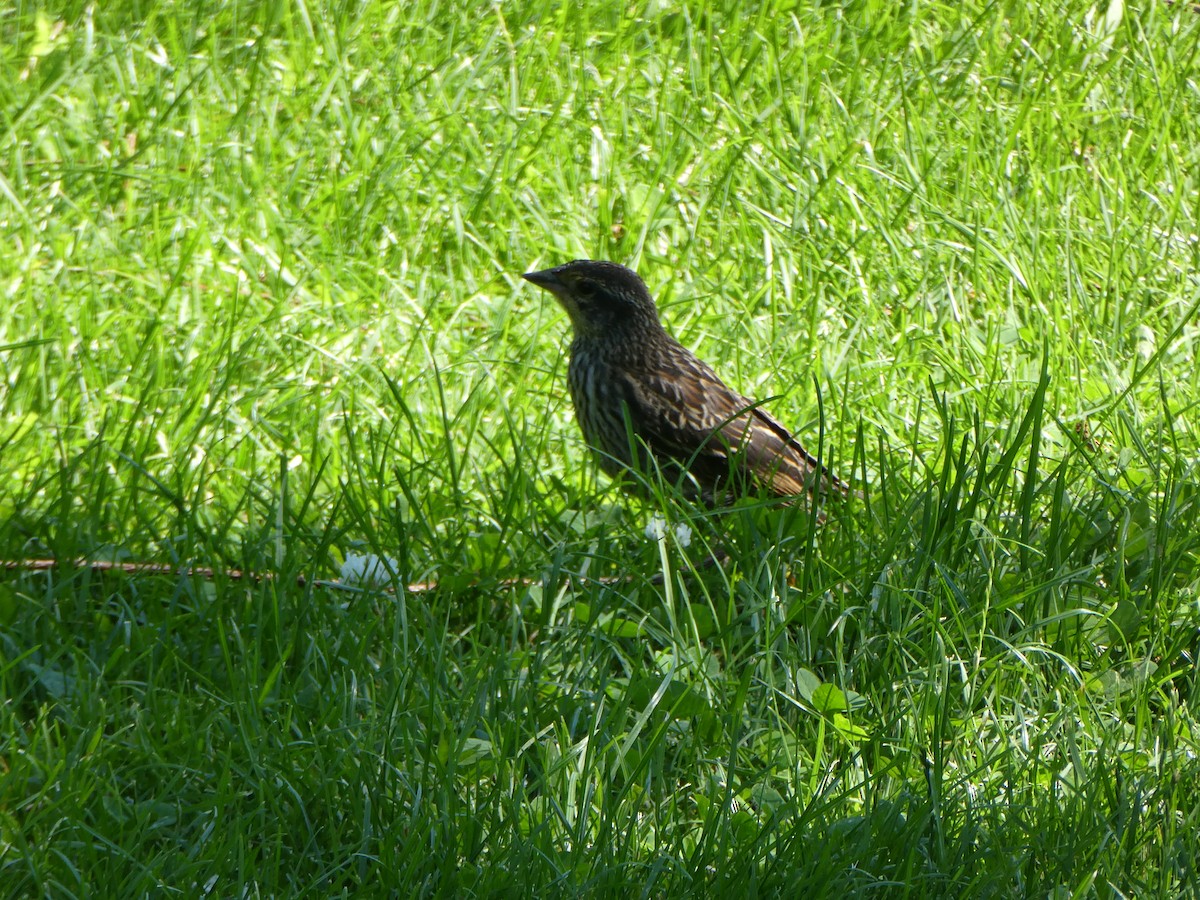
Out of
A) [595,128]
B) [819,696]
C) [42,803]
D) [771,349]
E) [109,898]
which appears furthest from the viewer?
[595,128]

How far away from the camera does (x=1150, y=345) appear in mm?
5801

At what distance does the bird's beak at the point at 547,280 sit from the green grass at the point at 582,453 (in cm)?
33

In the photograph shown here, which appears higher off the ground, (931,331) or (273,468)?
(931,331)

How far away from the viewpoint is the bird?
4.92 meters

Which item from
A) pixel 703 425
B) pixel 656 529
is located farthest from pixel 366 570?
pixel 703 425

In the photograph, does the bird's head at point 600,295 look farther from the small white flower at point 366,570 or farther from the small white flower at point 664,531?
the small white flower at point 366,570

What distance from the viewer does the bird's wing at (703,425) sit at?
493 centimetres

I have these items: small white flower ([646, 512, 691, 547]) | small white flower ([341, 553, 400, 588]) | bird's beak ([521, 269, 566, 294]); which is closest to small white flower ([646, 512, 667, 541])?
small white flower ([646, 512, 691, 547])

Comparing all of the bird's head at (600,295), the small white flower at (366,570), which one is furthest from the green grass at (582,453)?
the bird's head at (600,295)

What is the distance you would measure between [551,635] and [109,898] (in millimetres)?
1355

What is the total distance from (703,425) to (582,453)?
46 centimetres

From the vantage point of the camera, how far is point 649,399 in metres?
5.17

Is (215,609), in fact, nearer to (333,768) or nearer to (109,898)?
(333,768)

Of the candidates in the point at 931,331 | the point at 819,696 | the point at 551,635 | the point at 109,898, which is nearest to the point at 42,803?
the point at 109,898
